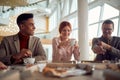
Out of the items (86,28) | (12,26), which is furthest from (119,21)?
(12,26)

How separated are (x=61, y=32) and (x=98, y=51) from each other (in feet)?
1.81

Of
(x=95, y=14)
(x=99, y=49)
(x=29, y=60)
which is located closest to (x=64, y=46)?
(x=99, y=49)

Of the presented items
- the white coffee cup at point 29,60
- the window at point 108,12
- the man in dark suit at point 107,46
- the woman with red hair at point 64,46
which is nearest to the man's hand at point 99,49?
the man in dark suit at point 107,46

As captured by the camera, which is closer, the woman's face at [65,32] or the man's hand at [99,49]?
the man's hand at [99,49]

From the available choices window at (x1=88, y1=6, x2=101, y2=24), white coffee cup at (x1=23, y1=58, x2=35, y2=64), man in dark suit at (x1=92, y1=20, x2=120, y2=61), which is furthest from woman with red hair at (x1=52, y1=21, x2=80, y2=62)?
window at (x1=88, y1=6, x2=101, y2=24)

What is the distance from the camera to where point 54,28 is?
435 inches

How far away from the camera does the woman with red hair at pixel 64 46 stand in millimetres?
2172

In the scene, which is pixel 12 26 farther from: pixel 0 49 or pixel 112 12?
pixel 0 49

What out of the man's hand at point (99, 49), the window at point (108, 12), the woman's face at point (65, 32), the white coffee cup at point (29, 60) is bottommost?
the white coffee cup at point (29, 60)

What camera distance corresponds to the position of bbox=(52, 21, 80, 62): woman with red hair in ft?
7.13

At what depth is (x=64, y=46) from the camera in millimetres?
2256

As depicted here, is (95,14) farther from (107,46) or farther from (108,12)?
(107,46)

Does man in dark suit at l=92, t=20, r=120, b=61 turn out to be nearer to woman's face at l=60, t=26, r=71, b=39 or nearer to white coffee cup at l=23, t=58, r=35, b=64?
woman's face at l=60, t=26, r=71, b=39

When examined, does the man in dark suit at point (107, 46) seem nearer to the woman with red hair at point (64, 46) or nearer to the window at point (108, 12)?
the woman with red hair at point (64, 46)
